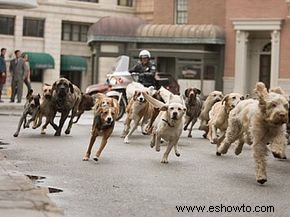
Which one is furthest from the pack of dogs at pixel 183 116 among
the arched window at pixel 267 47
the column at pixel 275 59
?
the arched window at pixel 267 47

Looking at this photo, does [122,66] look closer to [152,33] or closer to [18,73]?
[18,73]

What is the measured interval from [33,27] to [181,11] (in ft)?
51.2

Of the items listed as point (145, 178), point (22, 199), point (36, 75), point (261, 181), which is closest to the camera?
point (22, 199)

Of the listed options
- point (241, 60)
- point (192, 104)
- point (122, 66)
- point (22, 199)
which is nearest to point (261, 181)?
point (22, 199)

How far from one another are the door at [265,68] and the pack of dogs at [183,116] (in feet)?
67.9

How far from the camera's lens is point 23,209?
686cm

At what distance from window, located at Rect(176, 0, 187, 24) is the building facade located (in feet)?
45.7

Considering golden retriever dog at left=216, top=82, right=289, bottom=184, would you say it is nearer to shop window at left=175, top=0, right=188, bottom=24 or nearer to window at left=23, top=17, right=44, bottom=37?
shop window at left=175, top=0, right=188, bottom=24

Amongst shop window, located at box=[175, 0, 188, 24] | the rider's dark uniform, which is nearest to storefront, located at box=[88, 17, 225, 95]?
shop window, located at box=[175, 0, 188, 24]

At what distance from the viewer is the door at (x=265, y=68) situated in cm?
3644

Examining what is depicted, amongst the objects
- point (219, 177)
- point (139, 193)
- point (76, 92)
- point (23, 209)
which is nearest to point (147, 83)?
point (76, 92)

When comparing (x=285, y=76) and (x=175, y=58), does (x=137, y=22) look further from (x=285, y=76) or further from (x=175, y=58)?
(x=285, y=76)

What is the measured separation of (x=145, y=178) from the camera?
31.5 feet

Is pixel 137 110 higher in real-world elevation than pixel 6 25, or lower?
lower
